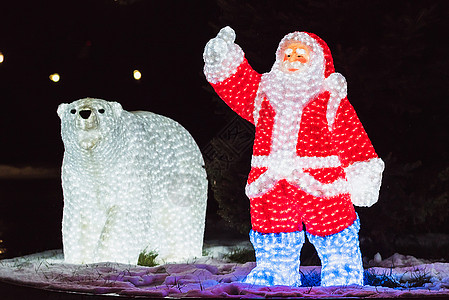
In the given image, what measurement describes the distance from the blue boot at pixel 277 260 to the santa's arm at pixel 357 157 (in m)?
0.54

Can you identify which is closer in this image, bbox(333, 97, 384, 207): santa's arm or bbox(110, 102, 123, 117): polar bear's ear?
bbox(333, 97, 384, 207): santa's arm

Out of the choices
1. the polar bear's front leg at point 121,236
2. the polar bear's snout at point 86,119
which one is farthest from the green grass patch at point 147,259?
the polar bear's snout at point 86,119

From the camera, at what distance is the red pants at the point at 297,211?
16.0 ft

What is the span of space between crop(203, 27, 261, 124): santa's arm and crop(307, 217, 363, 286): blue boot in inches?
39.7

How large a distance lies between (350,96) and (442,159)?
1.12 m

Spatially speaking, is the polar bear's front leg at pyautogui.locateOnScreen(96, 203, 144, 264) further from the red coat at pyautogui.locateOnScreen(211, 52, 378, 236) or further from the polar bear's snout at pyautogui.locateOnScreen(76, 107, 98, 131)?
the red coat at pyautogui.locateOnScreen(211, 52, 378, 236)

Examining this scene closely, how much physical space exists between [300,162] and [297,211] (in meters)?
0.34

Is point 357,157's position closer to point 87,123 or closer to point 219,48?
point 219,48

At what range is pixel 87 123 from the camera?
589cm

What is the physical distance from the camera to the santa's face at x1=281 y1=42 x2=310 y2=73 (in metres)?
4.98

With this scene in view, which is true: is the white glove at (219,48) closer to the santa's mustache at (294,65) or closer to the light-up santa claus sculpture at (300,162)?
the light-up santa claus sculpture at (300,162)

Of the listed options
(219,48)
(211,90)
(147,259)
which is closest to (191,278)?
(147,259)

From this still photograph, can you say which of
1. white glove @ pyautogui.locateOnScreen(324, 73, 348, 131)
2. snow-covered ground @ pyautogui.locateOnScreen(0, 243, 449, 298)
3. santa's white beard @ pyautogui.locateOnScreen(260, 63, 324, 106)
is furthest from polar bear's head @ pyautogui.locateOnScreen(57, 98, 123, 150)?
white glove @ pyautogui.locateOnScreen(324, 73, 348, 131)

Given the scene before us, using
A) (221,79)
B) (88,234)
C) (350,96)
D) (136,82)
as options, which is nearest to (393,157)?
(350,96)
